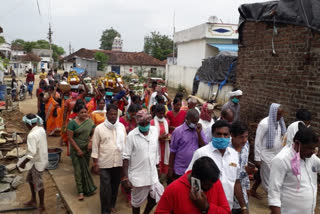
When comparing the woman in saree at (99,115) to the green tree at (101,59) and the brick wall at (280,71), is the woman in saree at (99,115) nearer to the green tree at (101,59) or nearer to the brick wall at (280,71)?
the brick wall at (280,71)

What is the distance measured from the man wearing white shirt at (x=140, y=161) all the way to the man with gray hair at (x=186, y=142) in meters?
0.32

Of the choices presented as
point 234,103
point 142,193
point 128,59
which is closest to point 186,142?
point 142,193

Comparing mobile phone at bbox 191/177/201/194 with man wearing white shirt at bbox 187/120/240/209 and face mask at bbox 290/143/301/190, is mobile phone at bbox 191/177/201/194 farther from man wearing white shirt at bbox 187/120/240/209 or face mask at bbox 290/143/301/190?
face mask at bbox 290/143/301/190

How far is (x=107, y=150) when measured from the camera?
4195mm

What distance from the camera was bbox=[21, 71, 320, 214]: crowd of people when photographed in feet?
6.93

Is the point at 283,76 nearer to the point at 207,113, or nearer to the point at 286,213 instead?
the point at 207,113

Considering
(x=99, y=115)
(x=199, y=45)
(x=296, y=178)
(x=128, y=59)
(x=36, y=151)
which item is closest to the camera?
(x=296, y=178)

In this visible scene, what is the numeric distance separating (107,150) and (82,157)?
0.84m

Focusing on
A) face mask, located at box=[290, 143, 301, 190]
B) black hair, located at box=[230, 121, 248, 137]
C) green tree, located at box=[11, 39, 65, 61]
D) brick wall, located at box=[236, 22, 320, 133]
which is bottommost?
face mask, located at box=[290, 143, 301, 190]

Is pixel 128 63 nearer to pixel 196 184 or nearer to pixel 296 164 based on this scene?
pixel 296 164

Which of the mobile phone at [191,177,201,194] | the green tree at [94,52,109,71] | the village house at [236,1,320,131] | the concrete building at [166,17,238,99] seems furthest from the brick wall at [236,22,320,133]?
the green tree at [94,52,109,71]

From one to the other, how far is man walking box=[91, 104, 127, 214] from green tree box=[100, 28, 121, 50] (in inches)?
2578

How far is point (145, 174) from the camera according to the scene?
3.73 meters

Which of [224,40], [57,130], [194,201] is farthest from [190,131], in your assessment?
[224,40]
